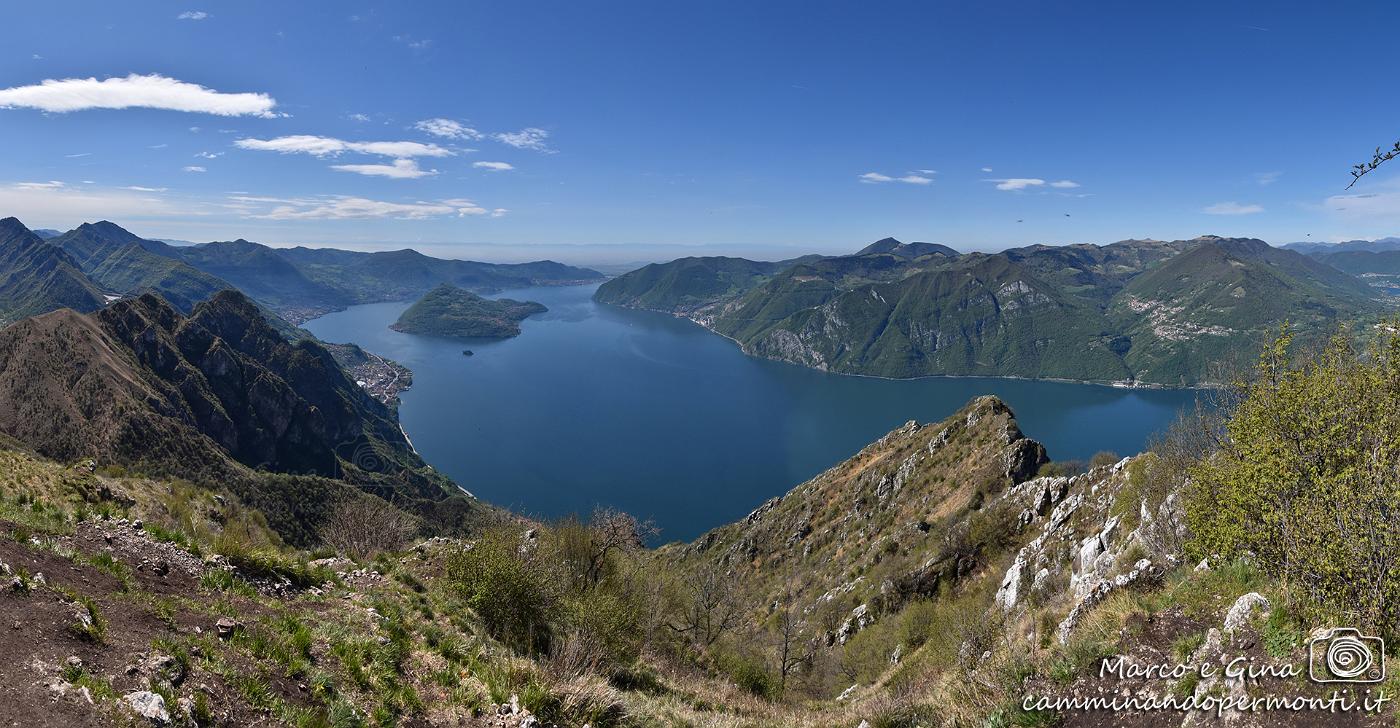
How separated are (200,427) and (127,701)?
160 meters

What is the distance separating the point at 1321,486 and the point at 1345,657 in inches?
110

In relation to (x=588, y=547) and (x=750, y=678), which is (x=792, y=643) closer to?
(x=750, y=678)

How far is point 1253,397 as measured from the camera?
1189cm

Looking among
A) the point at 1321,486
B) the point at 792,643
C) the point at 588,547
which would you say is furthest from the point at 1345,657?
the point at 792,643

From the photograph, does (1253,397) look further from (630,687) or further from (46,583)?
(46,583)

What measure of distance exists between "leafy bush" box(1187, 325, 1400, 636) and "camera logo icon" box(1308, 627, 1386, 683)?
0.28 metres

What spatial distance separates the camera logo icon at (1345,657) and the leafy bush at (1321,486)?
28 centimetres

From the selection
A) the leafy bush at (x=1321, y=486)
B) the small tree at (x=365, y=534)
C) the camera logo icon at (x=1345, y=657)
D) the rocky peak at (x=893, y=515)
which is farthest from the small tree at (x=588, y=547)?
the rocky peak at (x=893, y=515)

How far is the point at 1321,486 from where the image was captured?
8.75 meters

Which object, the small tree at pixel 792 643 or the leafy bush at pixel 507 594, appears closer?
the leafy bush at pixel 507 594

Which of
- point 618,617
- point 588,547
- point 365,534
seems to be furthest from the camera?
point 365,534

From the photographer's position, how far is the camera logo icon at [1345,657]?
7.04 metres

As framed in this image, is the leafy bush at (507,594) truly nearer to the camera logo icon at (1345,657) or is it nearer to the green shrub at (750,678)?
the green shrub at (750,678)

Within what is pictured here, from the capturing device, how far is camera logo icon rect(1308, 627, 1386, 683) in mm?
7043
